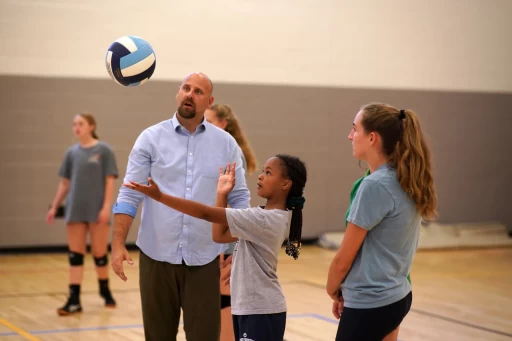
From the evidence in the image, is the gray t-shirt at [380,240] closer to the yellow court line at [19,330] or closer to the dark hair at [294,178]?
the dark hair at [294,178]

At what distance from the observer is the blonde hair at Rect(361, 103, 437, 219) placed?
119 inches

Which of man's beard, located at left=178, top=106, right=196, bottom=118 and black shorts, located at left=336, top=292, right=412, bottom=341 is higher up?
man's beard, located at left=178, top=106, right=196, bottom=118

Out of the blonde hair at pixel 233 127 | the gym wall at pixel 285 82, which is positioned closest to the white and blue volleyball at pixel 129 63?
the blonde hair at pixel 233 127

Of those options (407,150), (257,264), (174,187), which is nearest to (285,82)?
(174,187)

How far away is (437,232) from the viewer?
12.1 m

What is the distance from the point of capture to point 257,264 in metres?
3.47

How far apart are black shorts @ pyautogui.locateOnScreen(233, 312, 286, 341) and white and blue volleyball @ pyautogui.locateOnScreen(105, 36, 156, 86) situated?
5.00 ft

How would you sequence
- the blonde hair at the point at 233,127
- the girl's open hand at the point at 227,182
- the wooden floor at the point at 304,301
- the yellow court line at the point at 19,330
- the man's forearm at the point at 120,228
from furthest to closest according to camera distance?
the wooden floor at the point at 304,301
the yellow court line at the point at 19,330
the blonde hair at the point at 233,127
the man's forearm at the point at 120,228
the girl's open hand at the point at 227,182

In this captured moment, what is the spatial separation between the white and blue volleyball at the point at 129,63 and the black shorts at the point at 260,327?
60.0 inches

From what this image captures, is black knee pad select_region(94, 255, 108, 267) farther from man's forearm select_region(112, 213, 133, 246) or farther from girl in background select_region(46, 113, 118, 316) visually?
man's forearm select_region(112, 213, 133, 246)

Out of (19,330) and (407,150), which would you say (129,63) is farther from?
(19,330)

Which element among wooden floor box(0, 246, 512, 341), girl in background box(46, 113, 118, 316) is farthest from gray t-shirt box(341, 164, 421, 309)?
girl in background box(46, 113, 118, 316)

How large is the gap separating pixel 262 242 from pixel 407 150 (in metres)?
0.77

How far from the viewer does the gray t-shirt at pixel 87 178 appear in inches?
278
